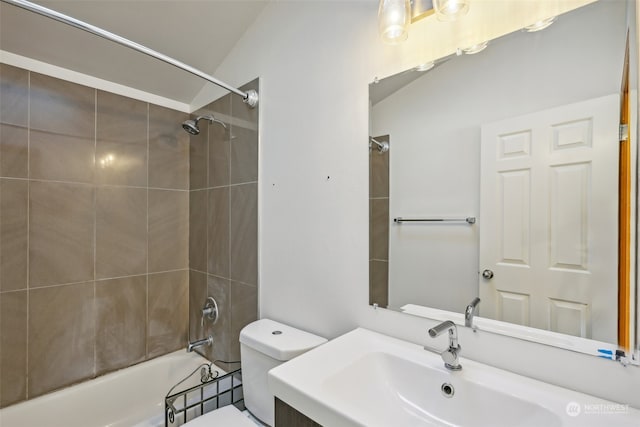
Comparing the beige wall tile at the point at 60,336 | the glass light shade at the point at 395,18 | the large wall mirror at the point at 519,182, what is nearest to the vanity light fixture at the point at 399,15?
the glass light shade at the point at 395,18

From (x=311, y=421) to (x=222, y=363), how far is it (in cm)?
132

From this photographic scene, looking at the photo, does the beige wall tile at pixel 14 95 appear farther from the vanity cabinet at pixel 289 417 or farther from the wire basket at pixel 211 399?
the vanity cabinet at pixel 289 417

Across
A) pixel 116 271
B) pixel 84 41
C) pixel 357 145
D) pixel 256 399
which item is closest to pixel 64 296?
pixel 116 271

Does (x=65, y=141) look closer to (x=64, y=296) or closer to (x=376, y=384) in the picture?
(x=64, y=296)

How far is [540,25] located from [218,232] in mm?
1773

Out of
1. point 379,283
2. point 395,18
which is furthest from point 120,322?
point 395,18

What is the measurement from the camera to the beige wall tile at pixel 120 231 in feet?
5.77

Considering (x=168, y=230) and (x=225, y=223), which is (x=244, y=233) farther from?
(x=168, y=230)

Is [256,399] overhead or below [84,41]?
below

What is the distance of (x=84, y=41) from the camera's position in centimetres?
152

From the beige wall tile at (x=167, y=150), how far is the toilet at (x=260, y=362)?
129 centimetres

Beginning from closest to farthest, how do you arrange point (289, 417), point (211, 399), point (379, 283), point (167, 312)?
1. point (289, 417)
2. point (379, 283)
3. point (211, 399)
4. point (167, 312)

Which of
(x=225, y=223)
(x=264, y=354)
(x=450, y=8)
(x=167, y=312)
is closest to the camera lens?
(x=450, y=8)

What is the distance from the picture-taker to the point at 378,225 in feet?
3.61
